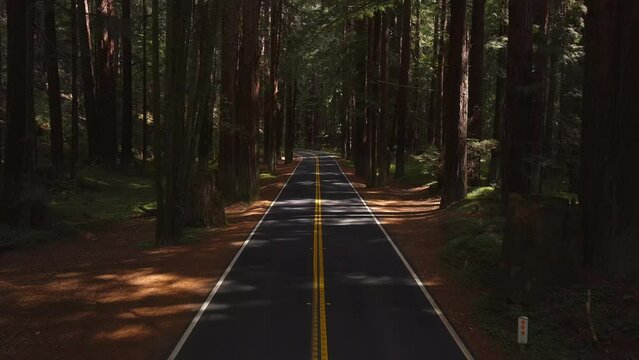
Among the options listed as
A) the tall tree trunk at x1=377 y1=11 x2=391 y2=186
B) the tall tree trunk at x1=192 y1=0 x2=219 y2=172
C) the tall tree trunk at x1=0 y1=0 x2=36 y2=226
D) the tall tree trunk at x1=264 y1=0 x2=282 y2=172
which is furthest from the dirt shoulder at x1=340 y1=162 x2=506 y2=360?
the tall tree trunk at x1=264 y1=0 x2=282 y2=172

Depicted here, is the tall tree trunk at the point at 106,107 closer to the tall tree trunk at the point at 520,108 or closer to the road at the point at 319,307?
the road at the point at 319,307

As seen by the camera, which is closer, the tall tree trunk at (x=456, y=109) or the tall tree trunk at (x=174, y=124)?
the tall tree trunk at (x=174, y=124)

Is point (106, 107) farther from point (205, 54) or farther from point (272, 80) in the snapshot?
point (205, 54)

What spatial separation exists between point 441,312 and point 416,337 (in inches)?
62.4

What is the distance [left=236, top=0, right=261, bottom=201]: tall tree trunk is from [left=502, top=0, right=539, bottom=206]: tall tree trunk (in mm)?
12587

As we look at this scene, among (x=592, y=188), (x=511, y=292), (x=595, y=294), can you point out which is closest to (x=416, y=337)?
(x=511, y=292)

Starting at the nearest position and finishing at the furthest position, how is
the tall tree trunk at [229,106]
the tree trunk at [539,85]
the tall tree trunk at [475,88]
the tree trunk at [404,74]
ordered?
the tree trunk at [539,85]
the tall tree trunk at [229,106]
the tall tree trunk at [475,88]
the tree trunk at [404,74]

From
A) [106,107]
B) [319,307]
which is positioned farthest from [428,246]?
[106,107]

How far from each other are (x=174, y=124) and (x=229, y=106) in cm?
950

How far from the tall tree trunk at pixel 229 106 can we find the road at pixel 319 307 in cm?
921

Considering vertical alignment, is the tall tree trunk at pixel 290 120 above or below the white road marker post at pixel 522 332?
above

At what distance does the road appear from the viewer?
8.51m

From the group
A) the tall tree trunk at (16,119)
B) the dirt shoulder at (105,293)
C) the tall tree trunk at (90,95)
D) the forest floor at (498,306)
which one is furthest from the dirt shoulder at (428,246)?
the tall tree trunk at (90,95)

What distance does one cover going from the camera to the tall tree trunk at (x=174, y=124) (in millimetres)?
16453
